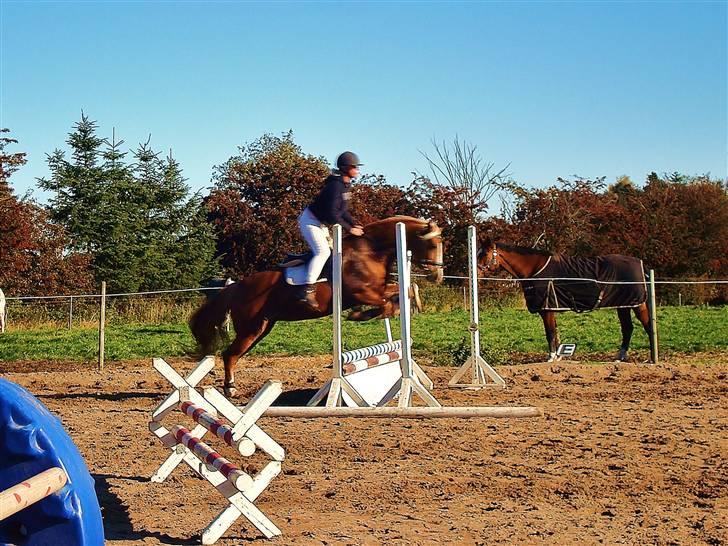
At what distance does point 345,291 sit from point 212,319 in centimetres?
194

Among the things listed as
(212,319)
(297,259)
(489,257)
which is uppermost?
(489,257)

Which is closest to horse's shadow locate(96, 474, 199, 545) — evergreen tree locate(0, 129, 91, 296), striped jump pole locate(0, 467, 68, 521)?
striped jump pole locate(0, 467, 68, 521)

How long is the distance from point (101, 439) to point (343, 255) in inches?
133

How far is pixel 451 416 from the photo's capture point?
28.2 feet

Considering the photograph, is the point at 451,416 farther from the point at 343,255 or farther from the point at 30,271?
the point at 30,271

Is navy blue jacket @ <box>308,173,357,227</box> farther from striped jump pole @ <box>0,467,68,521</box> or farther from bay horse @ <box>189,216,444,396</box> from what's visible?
striped jump pole @ <box>0,467,68,521</box>

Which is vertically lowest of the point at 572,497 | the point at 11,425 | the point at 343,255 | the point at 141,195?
the point at 572,497

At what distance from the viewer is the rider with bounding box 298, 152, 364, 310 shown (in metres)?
9.66

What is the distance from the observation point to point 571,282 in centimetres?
1514

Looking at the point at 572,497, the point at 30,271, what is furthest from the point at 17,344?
the point at 572,497

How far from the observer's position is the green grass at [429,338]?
55.8ft

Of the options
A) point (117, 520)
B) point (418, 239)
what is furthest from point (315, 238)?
point (117, 520)

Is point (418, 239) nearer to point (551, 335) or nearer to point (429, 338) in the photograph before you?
point (551, 335)

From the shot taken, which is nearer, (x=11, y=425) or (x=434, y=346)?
(x=11, y=425)
